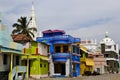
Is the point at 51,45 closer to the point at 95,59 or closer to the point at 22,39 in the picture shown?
the point at 22,39

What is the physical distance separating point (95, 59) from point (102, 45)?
1101 cm

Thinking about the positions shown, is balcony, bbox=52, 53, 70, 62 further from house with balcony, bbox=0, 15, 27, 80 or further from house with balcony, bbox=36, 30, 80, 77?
house with balcony, bbox=0, 15, 27, 80

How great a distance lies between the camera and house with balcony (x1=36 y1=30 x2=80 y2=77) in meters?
48.7

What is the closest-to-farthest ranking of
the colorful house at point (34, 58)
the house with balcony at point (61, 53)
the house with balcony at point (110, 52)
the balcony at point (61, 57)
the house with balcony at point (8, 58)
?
the house with balcony at point (8, 58)
the colorful house at point (34, 58)
the balcony at point (61, 57)
the house with balcony at point (61, 53)
the house with balcony at point (110, 52)

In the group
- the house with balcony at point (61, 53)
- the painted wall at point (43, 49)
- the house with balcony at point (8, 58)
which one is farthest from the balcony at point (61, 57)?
the house with balcony at point (8, 58)

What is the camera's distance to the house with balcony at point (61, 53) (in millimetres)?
48719

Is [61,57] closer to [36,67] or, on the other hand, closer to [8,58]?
[36,67]

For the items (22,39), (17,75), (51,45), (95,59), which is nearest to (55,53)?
(51,45)

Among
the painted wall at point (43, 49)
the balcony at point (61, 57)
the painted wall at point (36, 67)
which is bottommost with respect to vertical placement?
the painted wall at point (36, 67)

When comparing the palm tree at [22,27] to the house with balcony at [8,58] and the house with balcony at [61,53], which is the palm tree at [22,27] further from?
the house with balcony at [8,58]

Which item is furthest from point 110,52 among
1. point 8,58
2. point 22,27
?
point 8,58

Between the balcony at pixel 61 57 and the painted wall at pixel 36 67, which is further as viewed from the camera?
the balcony at pixel 61 57

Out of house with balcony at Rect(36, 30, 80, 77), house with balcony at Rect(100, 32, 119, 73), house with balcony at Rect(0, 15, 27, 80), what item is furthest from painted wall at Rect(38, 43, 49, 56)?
house with balcony at Rect(100, 32, 119, 73)

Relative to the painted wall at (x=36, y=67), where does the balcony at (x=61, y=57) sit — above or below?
above
